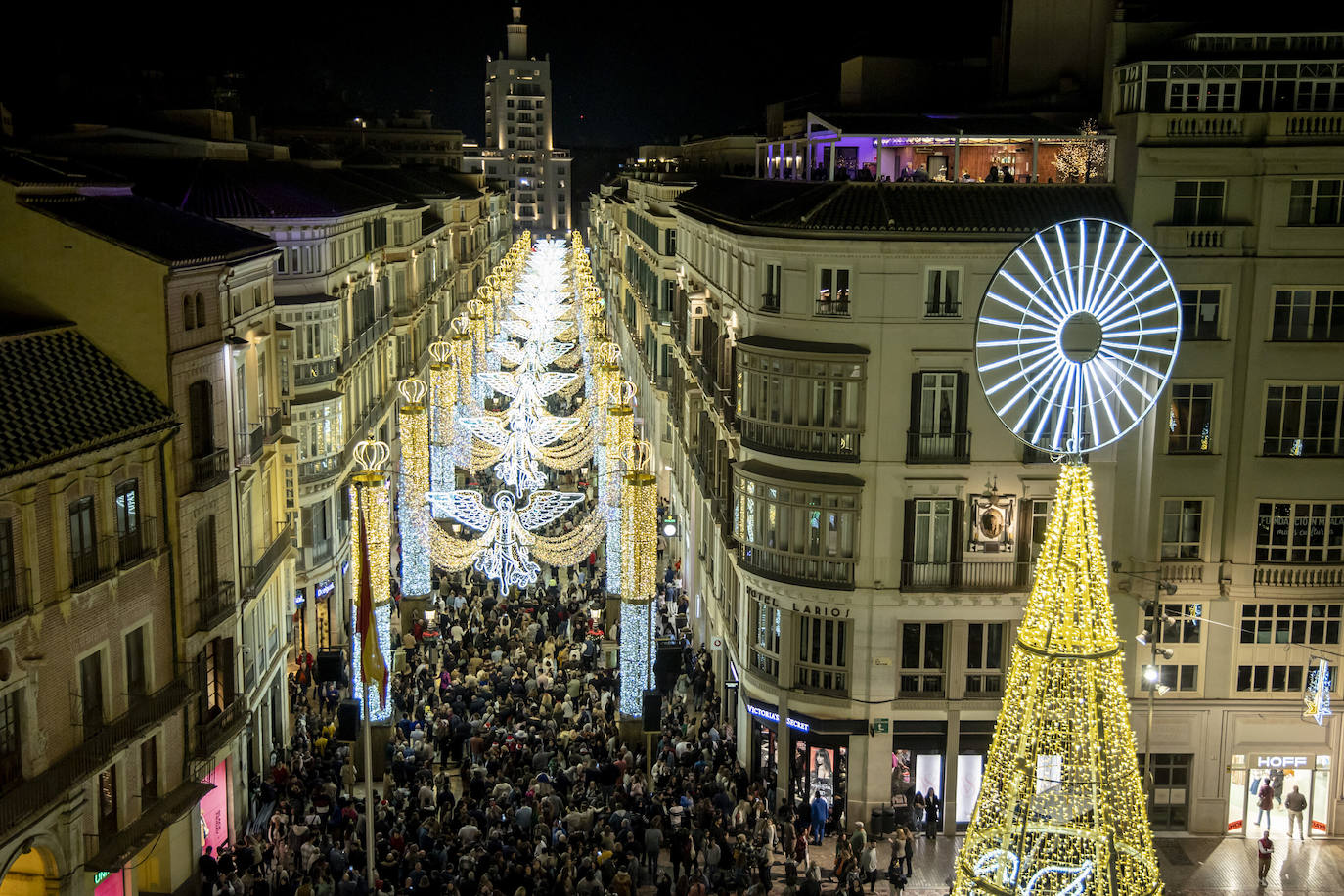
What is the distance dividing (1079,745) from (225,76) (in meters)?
60.3

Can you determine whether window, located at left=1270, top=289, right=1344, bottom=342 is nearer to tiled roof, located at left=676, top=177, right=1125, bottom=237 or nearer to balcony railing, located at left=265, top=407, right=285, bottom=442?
tiled roof, located at left=676, top=177, right=1125, bottom=237

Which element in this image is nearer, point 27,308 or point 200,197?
point 27,308

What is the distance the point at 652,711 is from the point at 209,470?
35.7 feet

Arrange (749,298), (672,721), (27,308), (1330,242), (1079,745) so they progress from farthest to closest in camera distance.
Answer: (672,721) → (749,298) → (1330,242) → (27,308) → (1079,745)

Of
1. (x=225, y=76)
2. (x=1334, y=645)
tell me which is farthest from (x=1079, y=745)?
(x=225, y=76)

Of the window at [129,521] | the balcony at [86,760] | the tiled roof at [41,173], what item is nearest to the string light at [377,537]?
the balcony at [86,760]

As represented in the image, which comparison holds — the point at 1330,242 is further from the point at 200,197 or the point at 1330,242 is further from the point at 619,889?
the point at 200,197

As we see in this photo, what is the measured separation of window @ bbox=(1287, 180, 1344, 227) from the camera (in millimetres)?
30031

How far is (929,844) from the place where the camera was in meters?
31.0

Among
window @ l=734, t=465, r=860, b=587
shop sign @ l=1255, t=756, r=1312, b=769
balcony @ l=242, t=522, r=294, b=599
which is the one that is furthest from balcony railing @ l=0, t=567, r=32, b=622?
shop sign @ l=1255, t=756, r=1312, b=769

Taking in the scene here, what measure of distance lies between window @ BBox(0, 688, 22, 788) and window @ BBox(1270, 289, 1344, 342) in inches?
986

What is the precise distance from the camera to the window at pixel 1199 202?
3033 centimetres

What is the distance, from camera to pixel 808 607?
105 ft

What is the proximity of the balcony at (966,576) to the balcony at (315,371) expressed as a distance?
19.5 metres
